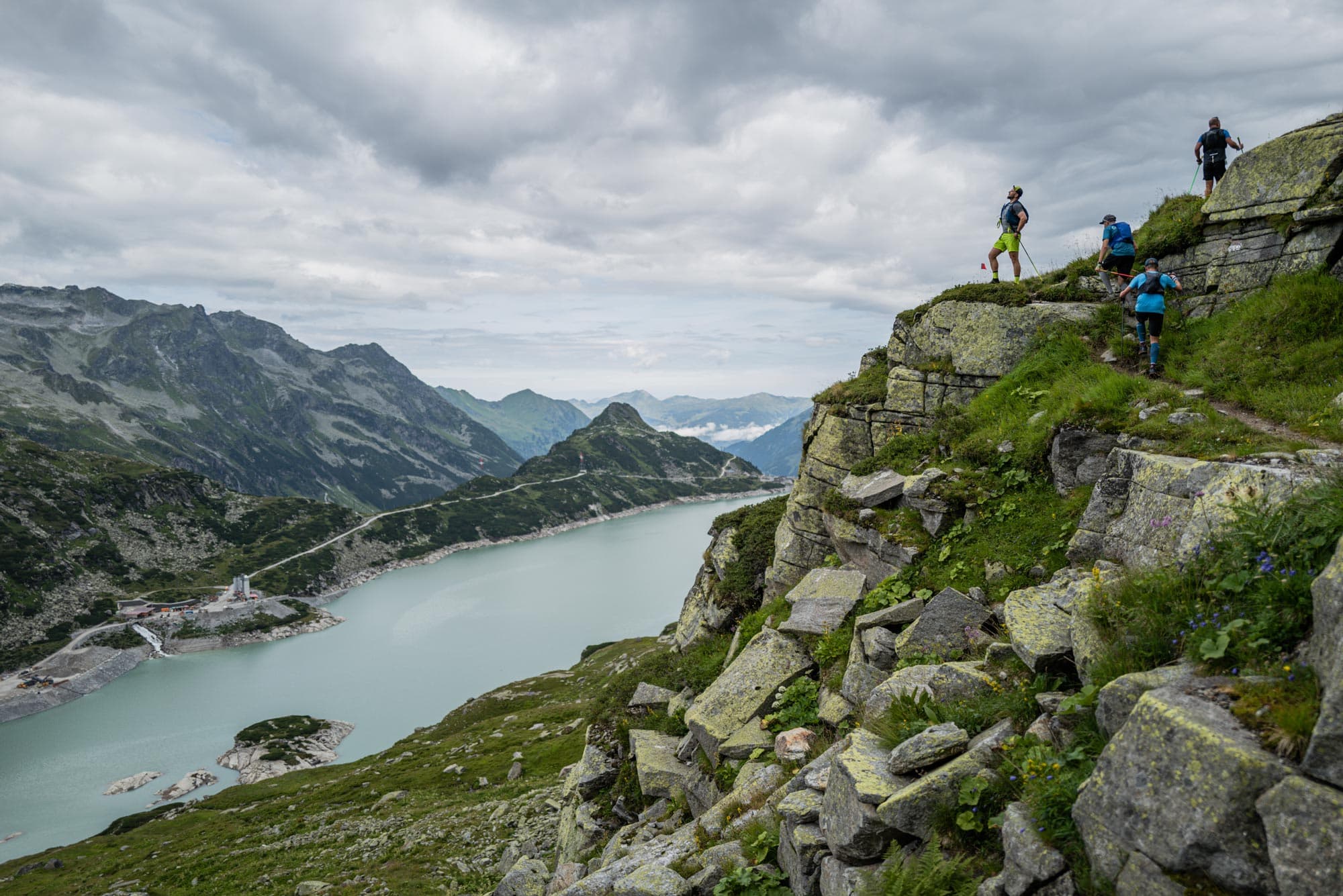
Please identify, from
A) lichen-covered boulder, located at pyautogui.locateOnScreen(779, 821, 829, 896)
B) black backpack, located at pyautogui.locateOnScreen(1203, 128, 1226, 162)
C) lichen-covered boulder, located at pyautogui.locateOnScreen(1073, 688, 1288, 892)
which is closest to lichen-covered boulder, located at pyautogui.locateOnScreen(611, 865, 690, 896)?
lichen-covered boulder, located at pyautogui.locateOnScreen(779, 821, 829, 896)

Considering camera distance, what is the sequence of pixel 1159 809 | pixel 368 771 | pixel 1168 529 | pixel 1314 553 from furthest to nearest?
1. pixel 368 771
2. pixel 1168 529
3. pixel 1314 553
4. pixel 1159 809

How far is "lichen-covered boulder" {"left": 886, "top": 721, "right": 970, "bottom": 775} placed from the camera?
765cm

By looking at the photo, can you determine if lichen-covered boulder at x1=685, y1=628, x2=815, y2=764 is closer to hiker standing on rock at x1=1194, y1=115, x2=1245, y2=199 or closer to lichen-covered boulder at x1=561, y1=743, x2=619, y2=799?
lichen-covered boulder at x1=561, y1=743, x2=619, y2=799

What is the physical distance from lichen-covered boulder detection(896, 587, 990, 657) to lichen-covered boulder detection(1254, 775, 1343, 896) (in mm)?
6278

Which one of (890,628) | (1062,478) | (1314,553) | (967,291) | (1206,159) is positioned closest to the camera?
(1314,553)

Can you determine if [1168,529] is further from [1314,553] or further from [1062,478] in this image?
[1062,478]

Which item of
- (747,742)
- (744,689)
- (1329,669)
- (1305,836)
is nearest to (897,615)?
(747,742)

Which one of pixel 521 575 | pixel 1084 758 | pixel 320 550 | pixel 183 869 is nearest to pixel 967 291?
pixel 1084 758

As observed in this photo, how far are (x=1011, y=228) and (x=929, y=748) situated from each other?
65.3 ft

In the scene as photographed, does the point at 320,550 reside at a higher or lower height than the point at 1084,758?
lower

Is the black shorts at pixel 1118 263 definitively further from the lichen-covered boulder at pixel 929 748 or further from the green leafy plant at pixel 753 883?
the green leafy plant at pixel 753 883

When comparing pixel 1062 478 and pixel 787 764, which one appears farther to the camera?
pixel 1062 478

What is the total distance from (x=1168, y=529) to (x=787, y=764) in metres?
7.59

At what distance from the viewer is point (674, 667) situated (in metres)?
21.7
